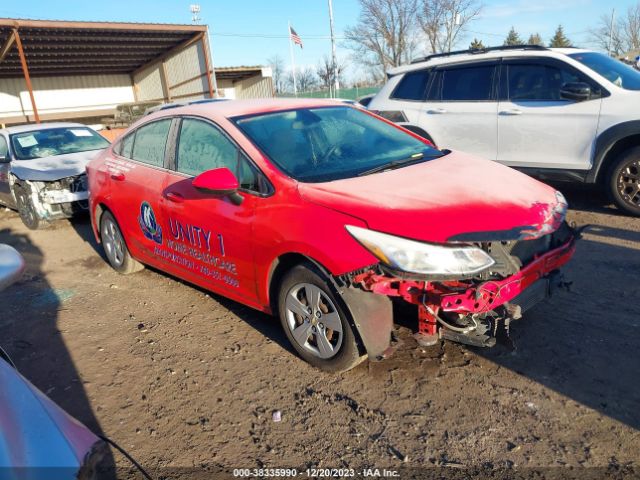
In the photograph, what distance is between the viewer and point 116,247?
527 centimetres

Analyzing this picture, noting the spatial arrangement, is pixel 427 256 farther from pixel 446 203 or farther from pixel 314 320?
pixel 314 320

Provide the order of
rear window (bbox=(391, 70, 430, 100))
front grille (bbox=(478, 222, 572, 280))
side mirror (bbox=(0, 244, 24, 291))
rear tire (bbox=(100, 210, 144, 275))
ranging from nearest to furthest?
side mirror (bbox=(0, 244, 24, 291)) → front grille (bbox=(478, 222, 572, 280)) → rear tire (bbox=(100, 210, 144, 275)) → rear window (bbox=(391, 70, 430, 100))

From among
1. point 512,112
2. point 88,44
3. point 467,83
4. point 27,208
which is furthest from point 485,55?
point 88,44

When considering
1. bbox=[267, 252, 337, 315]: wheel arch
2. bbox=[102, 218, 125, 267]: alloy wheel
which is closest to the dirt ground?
bbox=[267, 252, 337, 315]: wheel arch

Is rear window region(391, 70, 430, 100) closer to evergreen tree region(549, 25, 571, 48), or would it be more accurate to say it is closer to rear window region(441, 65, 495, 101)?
rear window region(441, 65, 495, 101)

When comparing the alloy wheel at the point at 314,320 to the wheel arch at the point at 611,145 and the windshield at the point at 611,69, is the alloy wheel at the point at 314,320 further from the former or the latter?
the windshield at the point at 611,69

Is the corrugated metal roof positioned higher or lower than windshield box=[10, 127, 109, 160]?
higher

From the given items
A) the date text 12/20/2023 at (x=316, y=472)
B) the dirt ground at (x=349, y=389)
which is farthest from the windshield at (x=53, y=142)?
the date text 12/20/2023 at (x=316, y=472)

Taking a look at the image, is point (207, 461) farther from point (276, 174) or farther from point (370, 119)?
point (370, 119)

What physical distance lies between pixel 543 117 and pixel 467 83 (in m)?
1.17

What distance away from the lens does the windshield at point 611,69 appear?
5793mm

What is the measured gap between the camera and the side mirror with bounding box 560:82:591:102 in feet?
18.8

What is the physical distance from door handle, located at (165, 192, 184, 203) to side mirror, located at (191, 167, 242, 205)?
641 mm

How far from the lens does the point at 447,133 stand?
22.5 feet
